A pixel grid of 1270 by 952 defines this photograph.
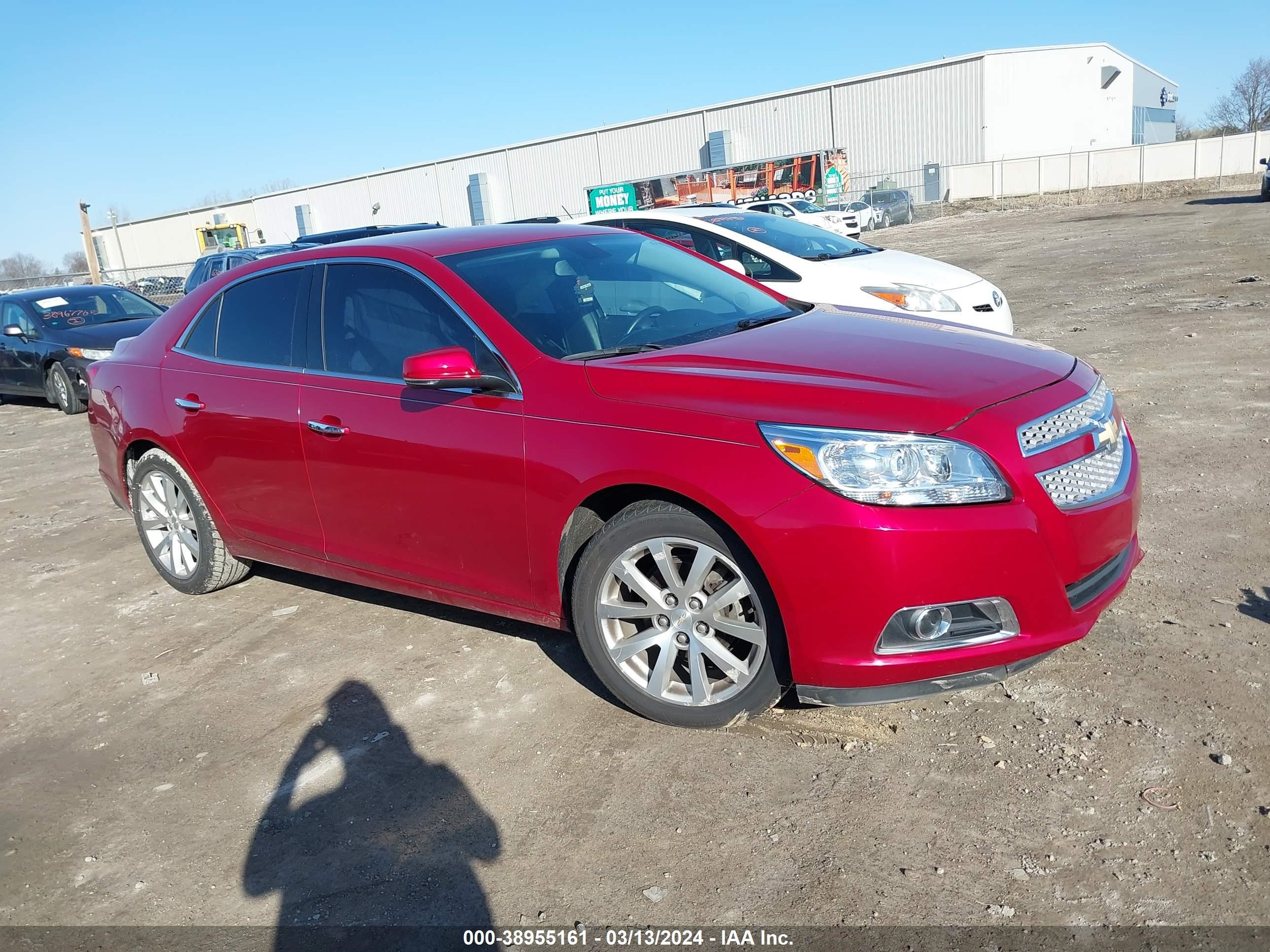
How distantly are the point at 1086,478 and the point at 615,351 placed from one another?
1.67 metres

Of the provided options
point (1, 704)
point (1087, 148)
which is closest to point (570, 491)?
point (1, 704)

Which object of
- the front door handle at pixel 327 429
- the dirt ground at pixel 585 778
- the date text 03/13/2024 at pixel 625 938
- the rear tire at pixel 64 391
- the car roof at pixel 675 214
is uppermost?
the car roof at pixel 675 214

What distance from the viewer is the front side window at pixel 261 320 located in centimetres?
451

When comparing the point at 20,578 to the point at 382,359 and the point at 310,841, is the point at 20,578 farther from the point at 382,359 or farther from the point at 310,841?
the point at 310,841

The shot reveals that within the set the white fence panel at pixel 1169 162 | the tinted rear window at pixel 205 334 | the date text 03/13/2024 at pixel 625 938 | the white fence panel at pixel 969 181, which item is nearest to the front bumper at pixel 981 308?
the tinted rear window at pixel 205 334

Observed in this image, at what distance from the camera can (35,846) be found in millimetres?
3238

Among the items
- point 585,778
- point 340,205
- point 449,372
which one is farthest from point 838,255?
point 340,205

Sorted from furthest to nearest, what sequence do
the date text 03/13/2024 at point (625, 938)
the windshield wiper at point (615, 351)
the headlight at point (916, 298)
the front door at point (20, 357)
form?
1. the front door at point (20, 357)
2. the headlight at point (916, 298)
3. the windshield wiper at point (615, 351)
4. the date text 03/13/2024 at point (625, 938)

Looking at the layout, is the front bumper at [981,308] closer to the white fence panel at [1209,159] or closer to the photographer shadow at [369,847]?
the photographer shadow at [369,847]

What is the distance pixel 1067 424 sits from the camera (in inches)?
127

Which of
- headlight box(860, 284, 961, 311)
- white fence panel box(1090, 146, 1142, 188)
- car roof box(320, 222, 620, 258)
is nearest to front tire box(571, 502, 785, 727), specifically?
car roof box(320, 222, 620, 258)

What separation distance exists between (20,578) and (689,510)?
16.1 feet

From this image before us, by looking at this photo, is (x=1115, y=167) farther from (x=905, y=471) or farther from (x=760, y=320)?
(x=905, y=471)

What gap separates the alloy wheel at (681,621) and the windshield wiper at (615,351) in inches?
30.3
